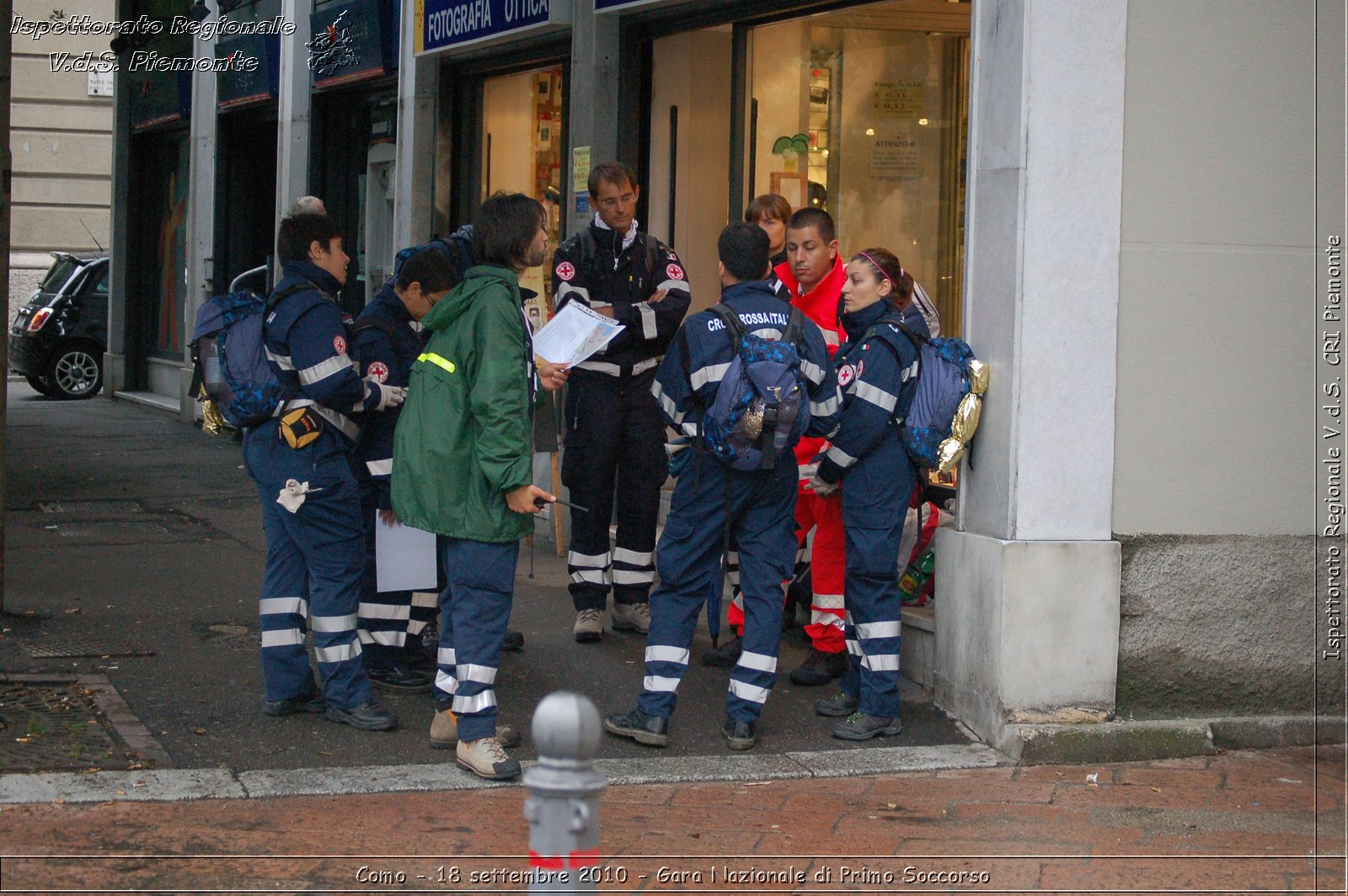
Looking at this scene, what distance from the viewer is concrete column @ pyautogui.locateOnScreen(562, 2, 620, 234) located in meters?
9.59

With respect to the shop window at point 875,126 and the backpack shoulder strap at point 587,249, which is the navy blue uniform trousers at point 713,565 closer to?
the backpack shoulder strap at point 587,249

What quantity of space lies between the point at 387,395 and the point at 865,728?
2.34 metres

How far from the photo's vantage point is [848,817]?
17.0 feet

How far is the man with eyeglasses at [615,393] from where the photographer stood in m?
7.41

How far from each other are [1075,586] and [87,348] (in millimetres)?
17229

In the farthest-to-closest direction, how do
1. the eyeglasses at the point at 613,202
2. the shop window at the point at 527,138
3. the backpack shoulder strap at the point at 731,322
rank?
the shop window at the point at 527,138 < the eyeglasses at the point at 613,202 < the backpack shoulder strap at the point at 731,322

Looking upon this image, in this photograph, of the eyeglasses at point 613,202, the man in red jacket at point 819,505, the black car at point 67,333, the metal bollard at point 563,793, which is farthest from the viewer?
the black car at point 67,333

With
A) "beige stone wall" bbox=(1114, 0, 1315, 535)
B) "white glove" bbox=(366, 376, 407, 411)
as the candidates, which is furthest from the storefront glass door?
"white glove" bbox=(366, 376, 407, 411)

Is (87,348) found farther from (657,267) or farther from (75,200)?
(657,267)

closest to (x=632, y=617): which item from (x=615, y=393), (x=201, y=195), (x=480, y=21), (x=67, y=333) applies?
(x=615, y=393)

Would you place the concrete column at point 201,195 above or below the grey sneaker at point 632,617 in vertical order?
above

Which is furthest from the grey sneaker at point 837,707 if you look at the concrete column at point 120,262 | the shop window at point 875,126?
the concrete column at point 120,262

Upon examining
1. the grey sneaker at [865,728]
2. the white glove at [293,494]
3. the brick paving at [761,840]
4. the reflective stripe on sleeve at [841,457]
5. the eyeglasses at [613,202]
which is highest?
the eyeglasses at [613,202]

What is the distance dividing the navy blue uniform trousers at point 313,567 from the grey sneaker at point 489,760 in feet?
2.54
